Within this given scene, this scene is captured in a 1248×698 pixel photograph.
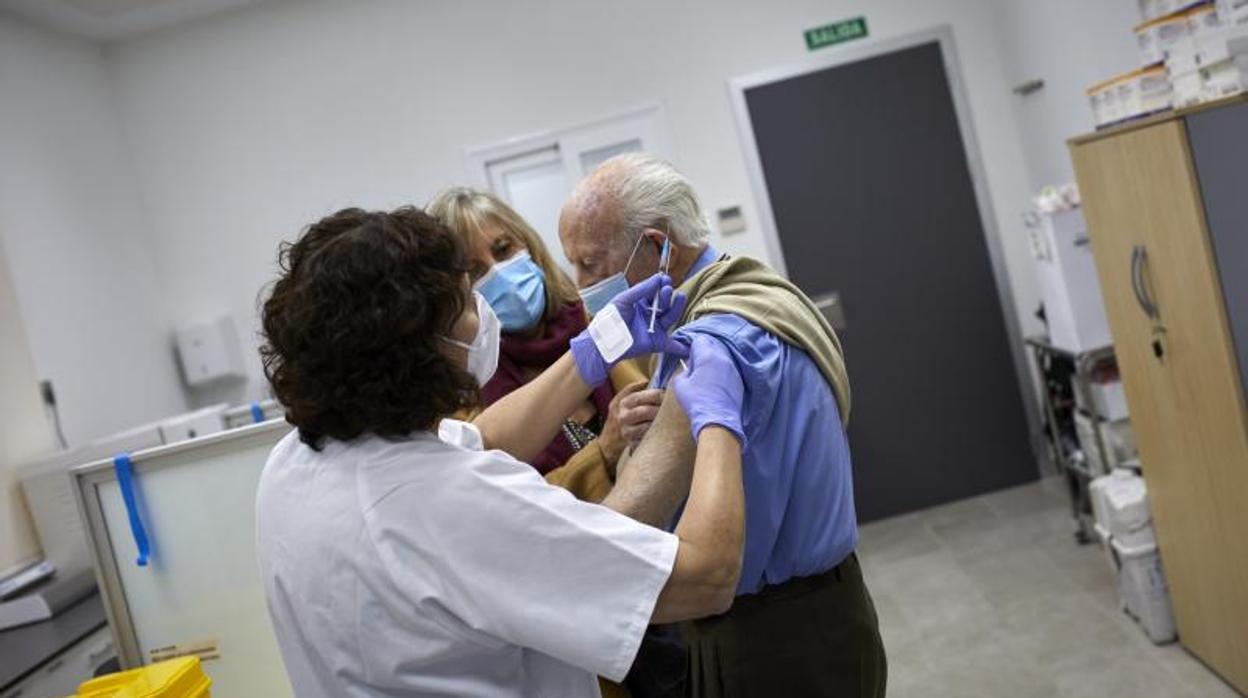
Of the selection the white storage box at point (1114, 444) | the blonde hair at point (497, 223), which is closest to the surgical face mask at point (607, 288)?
the blonde hair at point (497, 223)

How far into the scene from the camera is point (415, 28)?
4.85 m

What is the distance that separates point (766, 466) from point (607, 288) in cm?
39

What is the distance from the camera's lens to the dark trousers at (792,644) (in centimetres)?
145

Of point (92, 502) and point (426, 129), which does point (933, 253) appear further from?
point (92, 502)

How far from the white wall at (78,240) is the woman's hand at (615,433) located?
3.23 m

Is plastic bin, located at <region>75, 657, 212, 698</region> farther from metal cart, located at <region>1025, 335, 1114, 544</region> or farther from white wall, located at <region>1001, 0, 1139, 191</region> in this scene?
white wall, located at <region>1001, 0, 1139, 191</region>

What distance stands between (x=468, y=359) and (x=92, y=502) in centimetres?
122

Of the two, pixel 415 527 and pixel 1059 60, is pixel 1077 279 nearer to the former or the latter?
pixel 1059 60

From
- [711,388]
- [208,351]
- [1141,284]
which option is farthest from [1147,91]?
[208,351]

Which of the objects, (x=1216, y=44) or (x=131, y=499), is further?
(x=1216, y=44)

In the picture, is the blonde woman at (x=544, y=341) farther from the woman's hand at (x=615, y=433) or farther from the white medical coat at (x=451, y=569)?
the white medical coat at (x=451, y=569)

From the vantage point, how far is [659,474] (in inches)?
51.4

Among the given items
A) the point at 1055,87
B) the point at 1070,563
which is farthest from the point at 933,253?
the point at 1070,563

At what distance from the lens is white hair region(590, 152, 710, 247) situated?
1.54 metres
